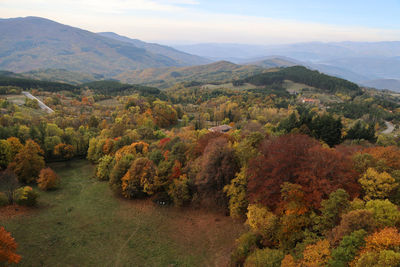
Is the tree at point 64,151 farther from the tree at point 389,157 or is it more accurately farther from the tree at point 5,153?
the tree at point 389,157

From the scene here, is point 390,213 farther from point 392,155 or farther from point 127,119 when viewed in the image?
point 127,119

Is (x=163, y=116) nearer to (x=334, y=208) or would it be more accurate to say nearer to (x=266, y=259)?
(x=266, y=259)

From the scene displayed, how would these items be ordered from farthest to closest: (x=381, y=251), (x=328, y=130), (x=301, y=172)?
(x=328, y=130)
(x=301, y=172)
(x=381, y=251)

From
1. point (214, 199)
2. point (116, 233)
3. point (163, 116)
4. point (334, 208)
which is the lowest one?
point (116, 233)

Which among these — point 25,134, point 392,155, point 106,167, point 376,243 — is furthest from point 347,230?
point 25,134

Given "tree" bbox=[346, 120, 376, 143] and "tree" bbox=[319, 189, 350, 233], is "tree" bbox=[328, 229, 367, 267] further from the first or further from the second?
"tree" bbox=[346, 120, 376, 143]

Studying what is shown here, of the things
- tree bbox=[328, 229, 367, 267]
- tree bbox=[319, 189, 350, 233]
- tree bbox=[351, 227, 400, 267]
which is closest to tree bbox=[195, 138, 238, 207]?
tree bbox=[319, 189, 350, 233]

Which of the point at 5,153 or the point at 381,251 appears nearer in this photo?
the point at 381,251

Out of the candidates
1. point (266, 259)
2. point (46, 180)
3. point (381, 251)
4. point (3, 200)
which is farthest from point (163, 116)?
point (381, 251)
